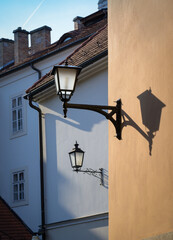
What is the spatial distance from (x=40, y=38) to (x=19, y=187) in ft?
Answer: 26.4

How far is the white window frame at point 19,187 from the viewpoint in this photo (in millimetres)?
19891

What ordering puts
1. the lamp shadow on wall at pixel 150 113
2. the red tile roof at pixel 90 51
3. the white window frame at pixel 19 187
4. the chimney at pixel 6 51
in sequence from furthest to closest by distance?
the chimney at pixel 6 51 < the white window frame at pixel 19 187 < the red tile roof at pixel 90 51 < the lamp shadow on wall at pixel 150 113

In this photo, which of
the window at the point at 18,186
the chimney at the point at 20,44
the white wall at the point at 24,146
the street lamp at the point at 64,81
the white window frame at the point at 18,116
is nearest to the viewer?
the street lamp at the point at 64,81

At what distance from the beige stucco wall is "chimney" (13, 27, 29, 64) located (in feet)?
56.0

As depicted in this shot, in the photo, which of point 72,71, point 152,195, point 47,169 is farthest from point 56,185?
point 152,195

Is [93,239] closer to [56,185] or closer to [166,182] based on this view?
[56,185]

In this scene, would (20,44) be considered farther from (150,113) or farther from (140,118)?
(150,113)

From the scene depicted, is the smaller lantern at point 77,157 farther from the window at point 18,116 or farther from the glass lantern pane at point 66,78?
the window at point 18,116

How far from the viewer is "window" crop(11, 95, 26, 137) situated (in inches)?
829

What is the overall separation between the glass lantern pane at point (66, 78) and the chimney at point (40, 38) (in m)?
17.7

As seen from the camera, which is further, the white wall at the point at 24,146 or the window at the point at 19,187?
the window at the point at 19,187

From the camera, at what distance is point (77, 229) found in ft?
50.4

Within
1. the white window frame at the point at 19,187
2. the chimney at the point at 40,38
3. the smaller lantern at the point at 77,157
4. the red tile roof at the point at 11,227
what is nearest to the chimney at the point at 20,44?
the chimney at the point at 40,38

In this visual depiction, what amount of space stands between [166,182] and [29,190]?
13884mm
